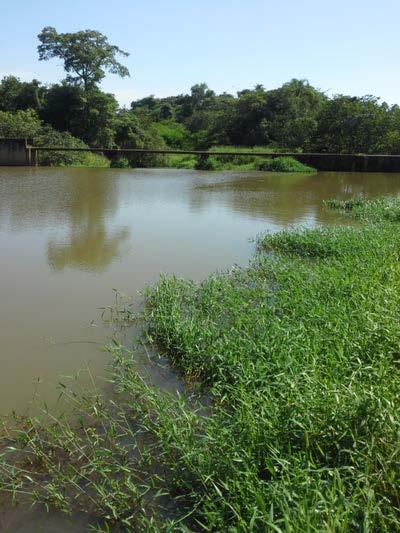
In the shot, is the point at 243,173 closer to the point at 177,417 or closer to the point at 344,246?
the point at 344,246

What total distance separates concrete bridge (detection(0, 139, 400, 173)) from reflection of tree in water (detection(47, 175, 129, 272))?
32.8ft

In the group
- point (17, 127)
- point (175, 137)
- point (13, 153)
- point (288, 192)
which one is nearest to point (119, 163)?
point (13, 153)

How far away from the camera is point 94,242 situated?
8.08 m

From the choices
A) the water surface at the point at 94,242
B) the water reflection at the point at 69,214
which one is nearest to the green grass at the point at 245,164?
the water surface at the point at 94,242

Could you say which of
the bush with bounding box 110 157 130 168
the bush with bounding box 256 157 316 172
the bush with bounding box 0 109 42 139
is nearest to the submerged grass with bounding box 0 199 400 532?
the bush with bounding box 256 157 316 172

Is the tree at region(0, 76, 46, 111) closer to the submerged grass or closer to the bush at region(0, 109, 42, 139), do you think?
the bush at region(0, 109, 42, 139)

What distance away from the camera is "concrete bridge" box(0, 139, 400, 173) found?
22.9 metres

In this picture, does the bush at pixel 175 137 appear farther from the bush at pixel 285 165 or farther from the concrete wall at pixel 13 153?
the concrete wall at pixel 13 153

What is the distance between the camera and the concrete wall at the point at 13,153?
74.6ft

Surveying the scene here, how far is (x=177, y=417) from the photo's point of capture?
2.79 meters

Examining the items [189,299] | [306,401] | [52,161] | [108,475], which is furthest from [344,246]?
[52,161]

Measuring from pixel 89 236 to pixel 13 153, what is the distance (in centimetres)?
1654

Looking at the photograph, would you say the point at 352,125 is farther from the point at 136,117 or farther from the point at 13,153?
the point at 13,153

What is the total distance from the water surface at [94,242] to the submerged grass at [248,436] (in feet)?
2.01
